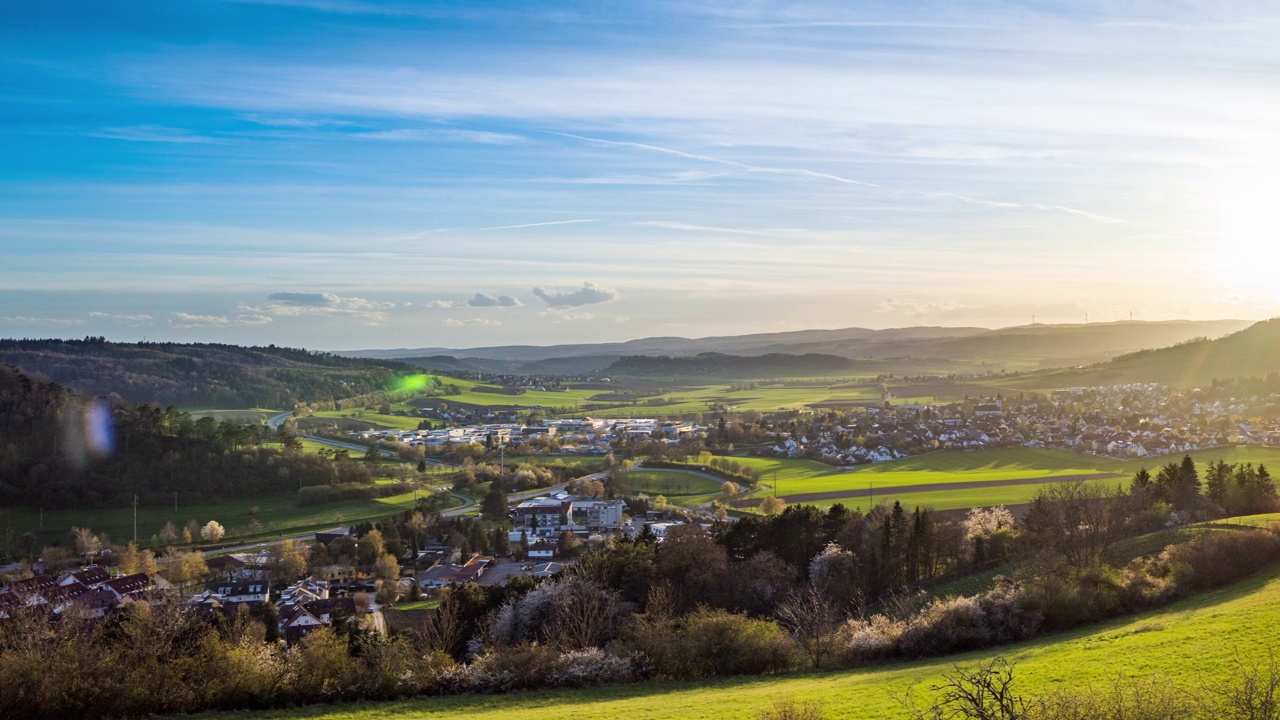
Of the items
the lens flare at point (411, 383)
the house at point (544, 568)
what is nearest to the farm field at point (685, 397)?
the lens flare at point (411, 383)

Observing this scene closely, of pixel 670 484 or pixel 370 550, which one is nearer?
pixel 370 550

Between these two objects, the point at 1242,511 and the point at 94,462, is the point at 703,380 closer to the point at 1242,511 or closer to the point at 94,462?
the point at 94,462

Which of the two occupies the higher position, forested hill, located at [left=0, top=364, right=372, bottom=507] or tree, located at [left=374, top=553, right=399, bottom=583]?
forested hill, located at [left=0, top=364, right=372, bottom=507]

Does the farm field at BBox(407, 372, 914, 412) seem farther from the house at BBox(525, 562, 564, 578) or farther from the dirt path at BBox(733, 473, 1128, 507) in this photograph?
the house at BBox(525, 562, 564, 578)

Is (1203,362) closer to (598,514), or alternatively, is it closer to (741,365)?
(741,365)

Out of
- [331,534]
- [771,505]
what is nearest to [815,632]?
[771,505]

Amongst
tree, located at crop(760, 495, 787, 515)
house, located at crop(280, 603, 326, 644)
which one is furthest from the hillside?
house, located at crop(280, 603, 326, 644)
